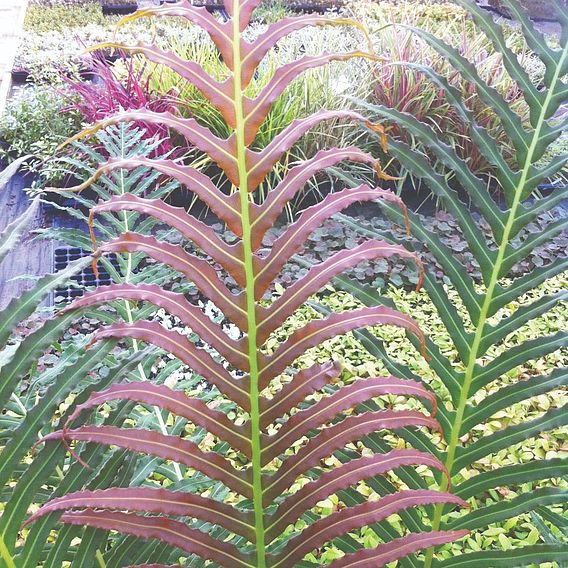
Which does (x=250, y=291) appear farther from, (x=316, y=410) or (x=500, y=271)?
(x=500, y=271)

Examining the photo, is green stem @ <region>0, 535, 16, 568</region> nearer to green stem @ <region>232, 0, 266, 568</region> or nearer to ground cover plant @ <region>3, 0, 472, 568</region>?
ground cover plant @ <region>3, 0, 472, 568</region>

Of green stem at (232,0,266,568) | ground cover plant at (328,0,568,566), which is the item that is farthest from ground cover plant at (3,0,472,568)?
ground cover plant at (328,0,568,566)

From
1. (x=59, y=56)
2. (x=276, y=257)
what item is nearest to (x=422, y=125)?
(x=276, y=257)

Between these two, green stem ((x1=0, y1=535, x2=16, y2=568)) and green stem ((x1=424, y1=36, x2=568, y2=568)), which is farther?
green stem ((x1=424, y1=36, x2=568, y2=568))

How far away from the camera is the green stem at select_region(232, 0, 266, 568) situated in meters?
0.50

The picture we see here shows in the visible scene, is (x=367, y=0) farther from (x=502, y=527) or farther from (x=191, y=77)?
(x=191, y=77)

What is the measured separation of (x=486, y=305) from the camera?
753 millimetres

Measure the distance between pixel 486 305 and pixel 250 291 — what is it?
345 mm

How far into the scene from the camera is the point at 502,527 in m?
1.45

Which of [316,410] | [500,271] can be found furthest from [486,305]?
[316,410]

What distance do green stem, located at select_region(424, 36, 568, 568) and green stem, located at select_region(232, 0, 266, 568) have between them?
0.24 metres

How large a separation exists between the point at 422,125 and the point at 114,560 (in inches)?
24.8

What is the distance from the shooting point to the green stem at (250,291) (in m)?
0.50

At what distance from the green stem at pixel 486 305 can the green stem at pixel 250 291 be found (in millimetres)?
244
